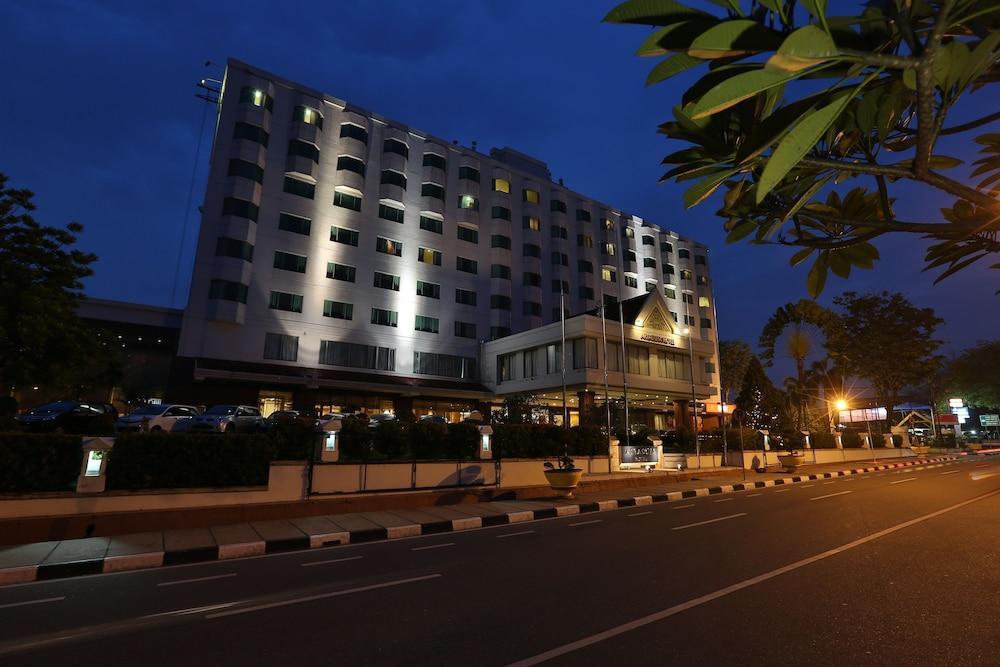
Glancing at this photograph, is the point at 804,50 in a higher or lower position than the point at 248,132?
lower

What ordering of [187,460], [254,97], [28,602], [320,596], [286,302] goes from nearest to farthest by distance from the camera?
[320,596] < [28,602] < [187,460] < [286,302] < [254,97]

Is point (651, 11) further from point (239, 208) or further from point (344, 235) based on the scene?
point (344, 235)

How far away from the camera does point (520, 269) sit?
47.8m

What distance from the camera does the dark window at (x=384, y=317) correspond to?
3828 centimetres

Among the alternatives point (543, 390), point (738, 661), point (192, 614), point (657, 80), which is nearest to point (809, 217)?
point (657, 80)

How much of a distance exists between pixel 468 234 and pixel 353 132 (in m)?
12.4

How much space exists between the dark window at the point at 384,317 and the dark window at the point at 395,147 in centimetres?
1345

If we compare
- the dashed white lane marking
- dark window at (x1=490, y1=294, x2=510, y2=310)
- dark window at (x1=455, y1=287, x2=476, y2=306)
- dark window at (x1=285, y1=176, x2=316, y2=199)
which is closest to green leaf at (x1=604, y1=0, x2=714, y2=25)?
the dashed white lane marking

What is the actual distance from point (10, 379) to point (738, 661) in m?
22.5

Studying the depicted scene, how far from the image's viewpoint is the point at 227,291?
105ft

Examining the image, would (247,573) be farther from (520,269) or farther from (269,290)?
(520,269)

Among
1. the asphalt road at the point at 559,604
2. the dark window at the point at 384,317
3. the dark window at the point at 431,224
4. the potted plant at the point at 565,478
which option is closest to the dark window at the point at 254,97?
the dark window at the point at 431,224

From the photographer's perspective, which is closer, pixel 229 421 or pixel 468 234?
pixel 229 421

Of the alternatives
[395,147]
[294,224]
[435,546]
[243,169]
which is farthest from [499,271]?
[435,546]
